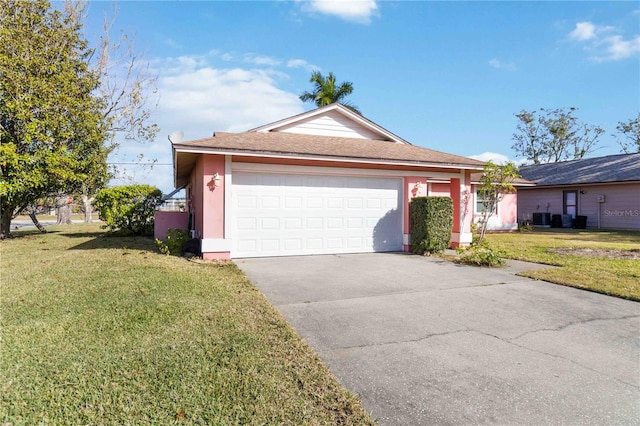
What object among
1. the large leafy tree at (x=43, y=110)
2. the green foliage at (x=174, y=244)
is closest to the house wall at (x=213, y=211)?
the green foliage at (x=174, y=244)

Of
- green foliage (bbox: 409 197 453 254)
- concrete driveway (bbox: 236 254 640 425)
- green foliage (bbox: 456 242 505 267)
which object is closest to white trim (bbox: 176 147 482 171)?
green foliage (bbox: 409 197 453 254)

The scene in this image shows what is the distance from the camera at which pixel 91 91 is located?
49.9 ft

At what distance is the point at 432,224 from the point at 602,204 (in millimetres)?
16427

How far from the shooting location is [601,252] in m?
10.6

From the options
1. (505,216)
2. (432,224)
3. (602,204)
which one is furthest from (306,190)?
(602,204)

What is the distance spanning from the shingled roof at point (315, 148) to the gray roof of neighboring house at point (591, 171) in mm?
13484

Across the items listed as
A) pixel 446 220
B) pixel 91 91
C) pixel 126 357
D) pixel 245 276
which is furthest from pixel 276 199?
pixel 91 91

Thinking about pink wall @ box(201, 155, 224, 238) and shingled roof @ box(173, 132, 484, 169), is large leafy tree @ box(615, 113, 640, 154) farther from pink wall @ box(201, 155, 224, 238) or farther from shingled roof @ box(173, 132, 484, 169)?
pink wall @ box(201, 155, 224, 238)

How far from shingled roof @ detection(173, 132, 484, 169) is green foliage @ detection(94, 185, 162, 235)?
6.32m

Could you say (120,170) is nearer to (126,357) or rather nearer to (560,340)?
(126,357)

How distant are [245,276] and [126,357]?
3.86 m

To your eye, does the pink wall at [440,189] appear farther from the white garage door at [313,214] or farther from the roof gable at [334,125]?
the white garage door at [313,214]

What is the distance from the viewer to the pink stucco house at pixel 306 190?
8992 millimetres

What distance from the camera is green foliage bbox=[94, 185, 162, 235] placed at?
47.5ft
